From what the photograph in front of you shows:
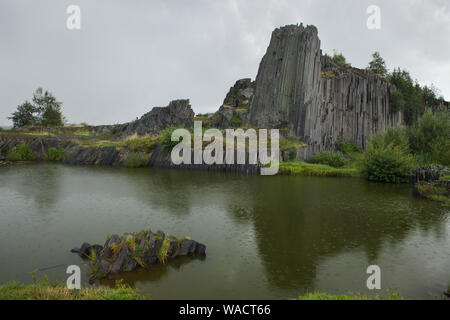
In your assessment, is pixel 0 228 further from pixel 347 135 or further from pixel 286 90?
pixel 347 135

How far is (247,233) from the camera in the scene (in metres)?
12.4

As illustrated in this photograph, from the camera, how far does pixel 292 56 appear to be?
49250 mm

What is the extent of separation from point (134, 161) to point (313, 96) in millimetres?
28222

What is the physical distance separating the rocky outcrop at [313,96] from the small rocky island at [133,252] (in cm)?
3536

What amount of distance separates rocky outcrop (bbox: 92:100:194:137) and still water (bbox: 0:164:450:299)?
35.4 m

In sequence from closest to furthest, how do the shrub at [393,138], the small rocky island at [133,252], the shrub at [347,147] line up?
the small rocky island at [133,252] < the shrub at [393,138] < the shrub at [347,147]

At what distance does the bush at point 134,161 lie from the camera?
37.8 meters

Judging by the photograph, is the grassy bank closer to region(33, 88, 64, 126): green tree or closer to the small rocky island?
the small rocky island
